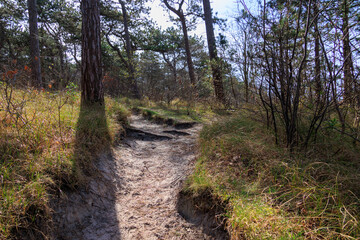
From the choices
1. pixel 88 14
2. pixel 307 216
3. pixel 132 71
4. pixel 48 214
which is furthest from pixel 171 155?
pixel 132 71

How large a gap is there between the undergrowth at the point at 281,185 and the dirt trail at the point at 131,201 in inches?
14.9

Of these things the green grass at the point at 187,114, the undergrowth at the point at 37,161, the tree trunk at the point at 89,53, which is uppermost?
the tree trunk at the point at 89,53

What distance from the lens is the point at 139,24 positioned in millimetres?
13898

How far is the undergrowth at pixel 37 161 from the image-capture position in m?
1.52

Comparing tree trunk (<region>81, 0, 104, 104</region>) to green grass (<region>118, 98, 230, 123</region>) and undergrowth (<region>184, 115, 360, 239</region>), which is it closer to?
green grass (<region>118, 98, 230, 123</region>)

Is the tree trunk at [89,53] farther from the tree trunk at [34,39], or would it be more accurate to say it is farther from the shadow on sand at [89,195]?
the tree trunk at [34,39]

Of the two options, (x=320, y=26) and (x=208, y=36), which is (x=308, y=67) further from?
(x=208, y=36)

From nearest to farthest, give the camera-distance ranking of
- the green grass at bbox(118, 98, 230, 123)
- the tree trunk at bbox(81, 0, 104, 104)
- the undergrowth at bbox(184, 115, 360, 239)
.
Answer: the undergrowth at bbox(184, 115, 360, 239), the tree trunk at bbox(81, 0, 104, 104), the green grass at bbox(118, 98, 230, 123)

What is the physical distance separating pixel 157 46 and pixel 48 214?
14060 mm

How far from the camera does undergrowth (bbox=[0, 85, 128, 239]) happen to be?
1.52 meters

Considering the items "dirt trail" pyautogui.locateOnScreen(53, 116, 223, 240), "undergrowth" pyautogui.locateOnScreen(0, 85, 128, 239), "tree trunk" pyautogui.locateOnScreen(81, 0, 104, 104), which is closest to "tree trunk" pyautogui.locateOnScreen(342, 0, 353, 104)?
"dirt trail" pyautogui.locateOnScreen(53, 116, 223, 240)

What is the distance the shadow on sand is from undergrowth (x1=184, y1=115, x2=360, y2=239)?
0.94m

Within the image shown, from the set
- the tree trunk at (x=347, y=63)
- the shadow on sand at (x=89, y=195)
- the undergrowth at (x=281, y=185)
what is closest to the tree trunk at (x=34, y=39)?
the shadow on sand at (x=89, y=195)

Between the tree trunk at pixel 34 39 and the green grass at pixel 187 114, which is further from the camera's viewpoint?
the tree trunk at pixel 34 39
